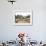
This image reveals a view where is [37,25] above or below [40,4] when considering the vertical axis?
below

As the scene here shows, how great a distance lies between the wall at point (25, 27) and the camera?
434 cm

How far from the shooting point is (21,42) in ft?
11.4

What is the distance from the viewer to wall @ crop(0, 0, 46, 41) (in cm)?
434

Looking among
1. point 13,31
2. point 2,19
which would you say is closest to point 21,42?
point 13,31

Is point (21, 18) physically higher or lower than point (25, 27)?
higher

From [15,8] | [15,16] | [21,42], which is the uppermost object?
[15,8]

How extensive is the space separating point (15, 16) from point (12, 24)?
29 centimetres

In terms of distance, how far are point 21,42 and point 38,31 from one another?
41.5 inches

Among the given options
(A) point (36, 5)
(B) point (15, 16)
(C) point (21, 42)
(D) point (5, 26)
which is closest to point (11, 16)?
(B) point (15, 16)

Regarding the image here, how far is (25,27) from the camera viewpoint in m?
4.37

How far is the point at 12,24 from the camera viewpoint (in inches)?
173

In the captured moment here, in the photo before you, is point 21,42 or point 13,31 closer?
point 21,42

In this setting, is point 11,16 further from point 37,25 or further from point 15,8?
point 37,25

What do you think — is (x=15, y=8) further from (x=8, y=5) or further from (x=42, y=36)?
(x=42, y=36)
